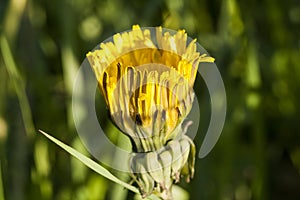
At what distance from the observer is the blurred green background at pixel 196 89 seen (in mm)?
1043

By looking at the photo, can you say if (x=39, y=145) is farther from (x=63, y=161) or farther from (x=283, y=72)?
(x=283, y=72)

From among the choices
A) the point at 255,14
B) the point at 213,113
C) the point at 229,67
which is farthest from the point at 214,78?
the point at 255,14

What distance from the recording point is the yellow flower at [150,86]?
65cm

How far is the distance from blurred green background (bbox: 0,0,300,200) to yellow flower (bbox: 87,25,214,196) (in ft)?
0.89

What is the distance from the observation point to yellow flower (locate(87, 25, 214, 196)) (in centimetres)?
65

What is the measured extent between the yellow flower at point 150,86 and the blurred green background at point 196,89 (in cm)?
27

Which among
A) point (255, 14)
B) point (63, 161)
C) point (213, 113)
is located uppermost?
point (255, 14)

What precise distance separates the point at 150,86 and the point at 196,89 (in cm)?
73

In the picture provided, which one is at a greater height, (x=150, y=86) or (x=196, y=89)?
(x=150, y=86)

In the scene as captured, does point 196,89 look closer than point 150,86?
No

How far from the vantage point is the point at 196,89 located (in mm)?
1372

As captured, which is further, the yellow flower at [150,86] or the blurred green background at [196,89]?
the blurred green background at [196,89]

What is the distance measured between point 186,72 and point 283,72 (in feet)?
2.56

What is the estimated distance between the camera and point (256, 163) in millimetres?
1019
